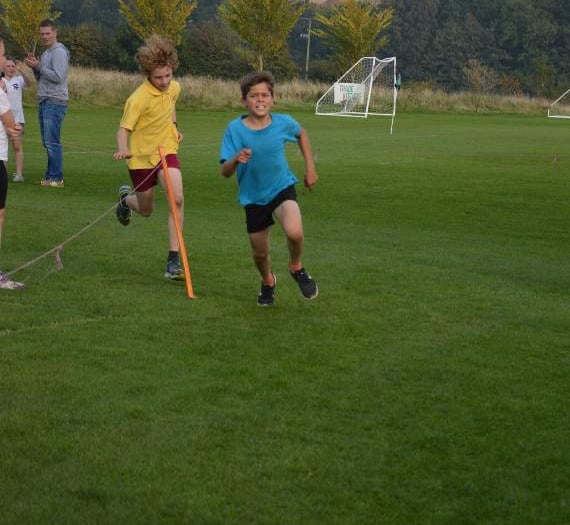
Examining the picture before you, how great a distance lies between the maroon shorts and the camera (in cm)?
1113

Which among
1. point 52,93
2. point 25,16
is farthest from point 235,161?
point 25,16

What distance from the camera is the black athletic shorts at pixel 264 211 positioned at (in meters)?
9.52

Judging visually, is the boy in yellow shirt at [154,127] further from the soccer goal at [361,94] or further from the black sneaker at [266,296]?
the soccer goal at [361,94]

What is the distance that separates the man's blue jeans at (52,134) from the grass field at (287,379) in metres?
3.45

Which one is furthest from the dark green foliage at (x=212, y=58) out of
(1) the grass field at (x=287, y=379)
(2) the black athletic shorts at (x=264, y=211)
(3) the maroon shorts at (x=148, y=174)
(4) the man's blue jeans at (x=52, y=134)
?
(2) the black athletic shorts at (x=264, y=211)

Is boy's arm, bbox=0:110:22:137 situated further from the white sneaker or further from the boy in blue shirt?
the boy in blue shirt

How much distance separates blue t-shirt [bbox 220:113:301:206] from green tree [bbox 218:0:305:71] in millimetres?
55978

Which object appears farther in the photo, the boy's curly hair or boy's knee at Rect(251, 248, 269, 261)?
the boy's curly hair

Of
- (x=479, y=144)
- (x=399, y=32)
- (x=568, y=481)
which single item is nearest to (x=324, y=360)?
(x=568, y=481)

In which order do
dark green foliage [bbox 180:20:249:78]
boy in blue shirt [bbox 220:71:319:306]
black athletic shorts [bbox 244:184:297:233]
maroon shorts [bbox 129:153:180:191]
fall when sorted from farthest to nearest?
dark green foliage [bbox 180:20:249:78] < maroon shorts [bbox 129:153:180:191] < black athletic shorts [bbox 244:184:297:233] < boy in blue shirt [bbox 220:71:319:306]

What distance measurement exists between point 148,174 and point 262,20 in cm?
5532

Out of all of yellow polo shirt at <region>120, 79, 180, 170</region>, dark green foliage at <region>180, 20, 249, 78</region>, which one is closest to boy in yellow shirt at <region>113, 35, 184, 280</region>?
yellow polo shirt at <region>120, 79, 180, 170</region>

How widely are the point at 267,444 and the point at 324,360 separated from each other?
1870 millimetres

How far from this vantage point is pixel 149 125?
11117 millimetres
